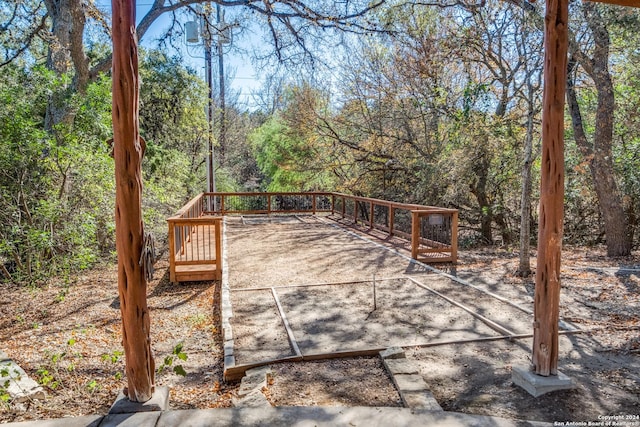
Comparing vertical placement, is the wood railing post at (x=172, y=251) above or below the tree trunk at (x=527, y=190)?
below

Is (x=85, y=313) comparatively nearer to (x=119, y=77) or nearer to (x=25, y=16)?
(x=119, y=77)

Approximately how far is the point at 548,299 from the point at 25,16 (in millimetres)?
9871

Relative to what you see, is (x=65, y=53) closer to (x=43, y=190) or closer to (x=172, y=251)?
(x=43, y=190)

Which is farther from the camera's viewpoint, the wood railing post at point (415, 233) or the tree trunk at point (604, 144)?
the tree trunk at point (604, 144)

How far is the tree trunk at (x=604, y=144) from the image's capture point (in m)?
7.30

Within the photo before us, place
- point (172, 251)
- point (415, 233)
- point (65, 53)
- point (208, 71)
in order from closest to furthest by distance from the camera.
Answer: point (172, 251) → point (415, 233) → point (65, 53) → point (208, 71)

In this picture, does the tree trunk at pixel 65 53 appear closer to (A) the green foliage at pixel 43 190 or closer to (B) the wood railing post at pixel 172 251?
(A) the green foliage at pixel 43 190

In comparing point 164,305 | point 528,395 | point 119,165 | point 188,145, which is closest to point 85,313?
point 164,305

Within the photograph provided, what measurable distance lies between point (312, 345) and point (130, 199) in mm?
2075

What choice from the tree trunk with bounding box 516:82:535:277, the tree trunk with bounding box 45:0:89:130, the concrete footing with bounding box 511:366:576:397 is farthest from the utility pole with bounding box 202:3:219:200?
the concrete footing with bounding box 511:366:576:397

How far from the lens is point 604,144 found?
7770 mm

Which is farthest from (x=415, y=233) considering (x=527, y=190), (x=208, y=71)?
(x=208, y=71)

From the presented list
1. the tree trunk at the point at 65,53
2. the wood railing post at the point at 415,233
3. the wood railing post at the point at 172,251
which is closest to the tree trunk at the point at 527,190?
the wood railing post at the point at 415,233

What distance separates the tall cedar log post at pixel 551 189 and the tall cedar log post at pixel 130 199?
8.28 ft
